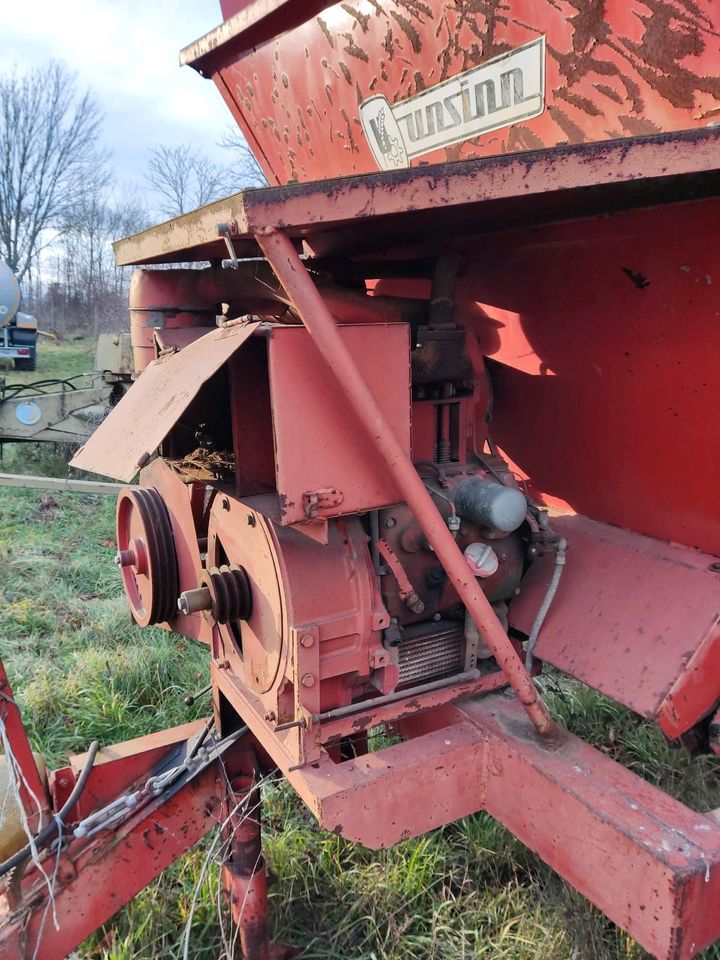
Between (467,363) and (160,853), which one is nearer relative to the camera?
(467,363)

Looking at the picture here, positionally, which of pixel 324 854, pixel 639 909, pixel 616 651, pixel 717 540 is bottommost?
pixel 324 854

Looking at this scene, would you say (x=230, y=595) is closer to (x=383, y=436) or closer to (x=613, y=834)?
(x=383, y=436)

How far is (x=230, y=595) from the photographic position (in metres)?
1.70

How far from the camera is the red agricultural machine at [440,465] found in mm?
1300

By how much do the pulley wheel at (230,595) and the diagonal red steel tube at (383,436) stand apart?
1.88 feet

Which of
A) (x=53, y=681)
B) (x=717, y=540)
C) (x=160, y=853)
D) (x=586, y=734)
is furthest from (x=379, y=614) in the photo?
(x=53, y=681)

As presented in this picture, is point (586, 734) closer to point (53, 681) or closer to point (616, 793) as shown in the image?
point (616, 793)

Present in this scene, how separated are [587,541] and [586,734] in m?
1.51

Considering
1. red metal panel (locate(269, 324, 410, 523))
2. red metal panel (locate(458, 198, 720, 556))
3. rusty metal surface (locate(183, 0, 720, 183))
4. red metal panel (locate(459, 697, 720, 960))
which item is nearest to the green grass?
rusty metal surface (locate(183, 0, 720, 183))

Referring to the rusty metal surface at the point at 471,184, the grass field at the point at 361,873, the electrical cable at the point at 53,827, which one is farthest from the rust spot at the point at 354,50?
the grass field at the point at 361,873

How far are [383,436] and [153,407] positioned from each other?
1.69ft

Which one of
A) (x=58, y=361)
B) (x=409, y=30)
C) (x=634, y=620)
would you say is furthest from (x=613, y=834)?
(x=58, y=361)

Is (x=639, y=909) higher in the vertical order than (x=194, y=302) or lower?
lower

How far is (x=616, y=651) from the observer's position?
162cm
